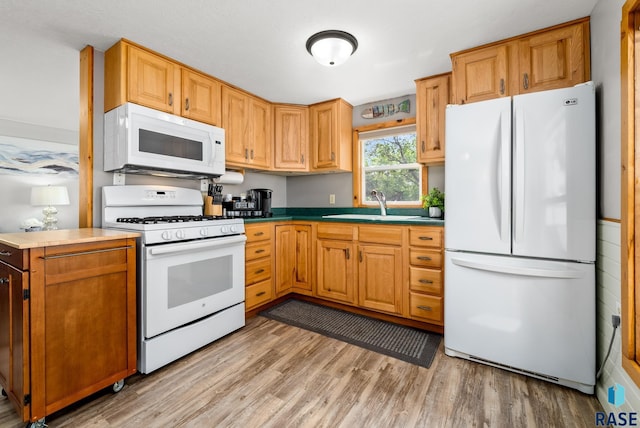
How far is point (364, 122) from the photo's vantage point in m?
3.34

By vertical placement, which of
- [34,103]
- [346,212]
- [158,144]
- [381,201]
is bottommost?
[346,212]

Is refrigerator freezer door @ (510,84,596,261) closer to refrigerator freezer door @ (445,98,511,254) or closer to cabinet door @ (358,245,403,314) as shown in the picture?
refrigerator freezer door @ (445,98,511,254)

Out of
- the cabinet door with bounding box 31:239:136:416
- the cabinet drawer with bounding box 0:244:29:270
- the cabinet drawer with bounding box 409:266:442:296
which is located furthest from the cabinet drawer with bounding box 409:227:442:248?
the cabinet drawer with bounding box 0:244:29:270

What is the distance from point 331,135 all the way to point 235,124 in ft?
3.46

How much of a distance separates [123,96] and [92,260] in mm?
1216

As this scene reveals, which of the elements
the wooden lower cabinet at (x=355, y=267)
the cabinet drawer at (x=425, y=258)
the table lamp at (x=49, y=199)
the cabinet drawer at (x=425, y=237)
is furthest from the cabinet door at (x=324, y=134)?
the table lamp at (x=49, y=199)

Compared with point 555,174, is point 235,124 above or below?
above

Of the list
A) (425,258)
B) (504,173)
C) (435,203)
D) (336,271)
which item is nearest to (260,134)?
(336,271)

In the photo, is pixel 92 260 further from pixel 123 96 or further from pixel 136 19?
pixel 136 19


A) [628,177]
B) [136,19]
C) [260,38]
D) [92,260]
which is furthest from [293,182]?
[628,177]

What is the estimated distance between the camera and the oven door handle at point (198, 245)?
1780 mm

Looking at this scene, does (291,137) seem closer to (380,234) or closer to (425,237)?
(380,234)

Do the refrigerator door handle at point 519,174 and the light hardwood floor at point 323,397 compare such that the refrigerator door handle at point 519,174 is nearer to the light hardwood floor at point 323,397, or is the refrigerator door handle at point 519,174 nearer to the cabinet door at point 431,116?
the cabinet door at point 431,116

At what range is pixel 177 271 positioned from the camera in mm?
1909
